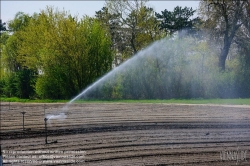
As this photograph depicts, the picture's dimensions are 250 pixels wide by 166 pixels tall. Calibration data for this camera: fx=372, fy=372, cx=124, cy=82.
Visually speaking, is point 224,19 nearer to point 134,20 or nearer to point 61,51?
point 134,20

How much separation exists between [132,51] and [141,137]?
42.9ft

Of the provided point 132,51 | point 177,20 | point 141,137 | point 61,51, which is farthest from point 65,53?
point 141,137

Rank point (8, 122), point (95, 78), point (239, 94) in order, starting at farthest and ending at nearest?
point (95, 78) → point (239, 94) → point (8, 122)

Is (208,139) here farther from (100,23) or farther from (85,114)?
(100,23)

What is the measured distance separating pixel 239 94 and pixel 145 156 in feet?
46.9

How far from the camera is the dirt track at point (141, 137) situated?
25.7 ft

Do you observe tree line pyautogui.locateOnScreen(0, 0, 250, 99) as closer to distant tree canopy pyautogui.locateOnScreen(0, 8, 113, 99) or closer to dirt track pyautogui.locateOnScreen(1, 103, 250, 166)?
distant tree canopy pyautogui.locateOnScreen(0, 8, 113, 99)

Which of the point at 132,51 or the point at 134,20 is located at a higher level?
the point at 134,20

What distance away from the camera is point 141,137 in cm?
1019

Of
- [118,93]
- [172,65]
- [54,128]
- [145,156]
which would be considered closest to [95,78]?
[118,93]

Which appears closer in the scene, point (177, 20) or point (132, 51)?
point (177, 20)

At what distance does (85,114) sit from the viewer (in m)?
15.9

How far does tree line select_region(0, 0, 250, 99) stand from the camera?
1986 cm

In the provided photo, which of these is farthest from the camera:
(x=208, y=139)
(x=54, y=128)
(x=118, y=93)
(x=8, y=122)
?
(x=118, y=93)
